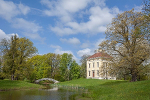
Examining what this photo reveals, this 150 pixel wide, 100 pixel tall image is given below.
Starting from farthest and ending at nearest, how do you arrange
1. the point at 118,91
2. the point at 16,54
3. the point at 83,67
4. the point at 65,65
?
the point at 83,67
the point at 65,65
the point at 16,54
the point at 118,91

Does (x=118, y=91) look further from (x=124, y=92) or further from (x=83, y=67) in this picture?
(x=83, y=67)

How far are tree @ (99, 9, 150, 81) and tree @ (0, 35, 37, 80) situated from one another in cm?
2145

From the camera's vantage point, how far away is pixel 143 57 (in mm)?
23734

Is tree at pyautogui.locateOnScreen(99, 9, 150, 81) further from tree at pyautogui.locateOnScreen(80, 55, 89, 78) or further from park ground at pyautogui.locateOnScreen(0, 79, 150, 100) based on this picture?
tree at pyautogui.locateOnScreen(80, 55, 89, 78)

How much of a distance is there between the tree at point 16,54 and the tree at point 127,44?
2145cm

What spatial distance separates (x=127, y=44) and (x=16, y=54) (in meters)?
27.0

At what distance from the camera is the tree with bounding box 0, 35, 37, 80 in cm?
3615

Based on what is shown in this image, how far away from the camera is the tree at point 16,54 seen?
119 ft

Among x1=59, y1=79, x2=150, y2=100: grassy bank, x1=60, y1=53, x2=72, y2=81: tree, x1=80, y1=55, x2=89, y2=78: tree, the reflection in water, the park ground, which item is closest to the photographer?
x1=59, y1=79, x2=150, y2=100: grassy bank

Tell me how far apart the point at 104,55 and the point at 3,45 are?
26.3 metres

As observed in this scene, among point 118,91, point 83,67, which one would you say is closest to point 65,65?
point 83,67

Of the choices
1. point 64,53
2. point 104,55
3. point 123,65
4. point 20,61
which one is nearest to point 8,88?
point 20,61

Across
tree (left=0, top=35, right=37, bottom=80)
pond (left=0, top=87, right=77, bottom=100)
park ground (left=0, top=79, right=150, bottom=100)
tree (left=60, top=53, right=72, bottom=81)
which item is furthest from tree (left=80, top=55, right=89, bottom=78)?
pond (left=0, top=87, right=77, bottom=100)

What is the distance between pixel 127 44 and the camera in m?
25.8
